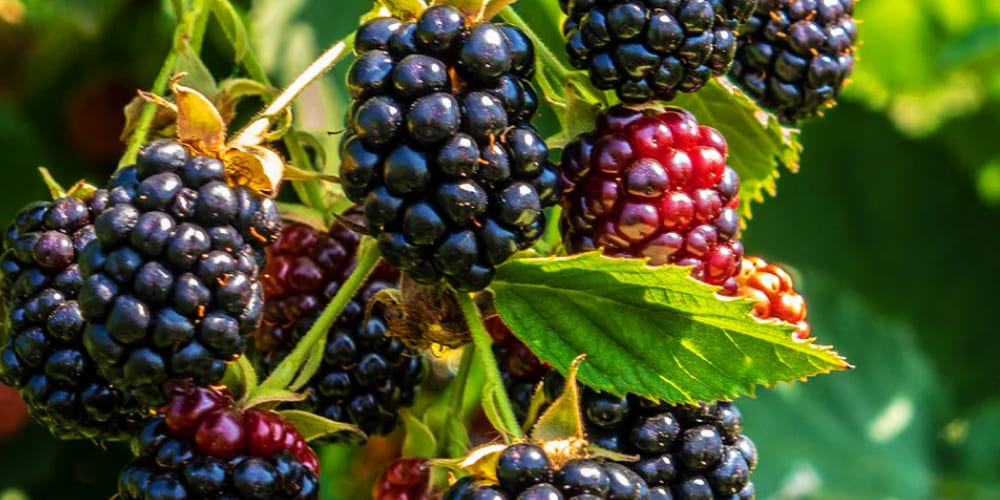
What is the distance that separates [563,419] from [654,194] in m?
0.33

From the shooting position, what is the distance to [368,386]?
183 centimetres

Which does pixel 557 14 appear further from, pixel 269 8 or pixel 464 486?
pixel 464 486

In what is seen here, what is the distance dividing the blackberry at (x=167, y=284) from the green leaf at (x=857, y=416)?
2.20 meters

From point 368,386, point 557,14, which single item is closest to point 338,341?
point 368,386

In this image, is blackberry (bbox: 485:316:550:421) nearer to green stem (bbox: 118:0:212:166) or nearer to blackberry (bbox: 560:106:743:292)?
blackberry (bbox: 560:106:743:292)

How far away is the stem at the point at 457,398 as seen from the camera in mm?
1854

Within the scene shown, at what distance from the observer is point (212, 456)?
152 cm

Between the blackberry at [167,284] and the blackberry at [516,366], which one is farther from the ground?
the blackberry at [167,284]

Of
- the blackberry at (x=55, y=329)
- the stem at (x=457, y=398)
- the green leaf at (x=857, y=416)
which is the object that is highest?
the blackberry at (x=55, y=329)

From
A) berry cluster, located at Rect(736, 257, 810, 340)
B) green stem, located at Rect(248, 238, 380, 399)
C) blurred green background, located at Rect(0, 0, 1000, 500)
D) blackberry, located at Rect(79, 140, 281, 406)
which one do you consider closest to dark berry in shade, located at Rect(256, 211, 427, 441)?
green stem, located at Rect(248, 238, 380, 399)

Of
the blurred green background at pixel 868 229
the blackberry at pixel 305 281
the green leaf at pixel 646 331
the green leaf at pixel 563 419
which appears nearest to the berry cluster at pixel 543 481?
the green leaf at pixel 563 419

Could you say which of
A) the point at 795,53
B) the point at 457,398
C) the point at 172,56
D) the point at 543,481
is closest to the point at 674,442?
the point at 543,481

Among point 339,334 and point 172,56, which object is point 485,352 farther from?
point 172,56

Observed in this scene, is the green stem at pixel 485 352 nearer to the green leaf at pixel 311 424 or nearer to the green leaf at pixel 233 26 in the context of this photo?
the green leaf at pixel 311 424
